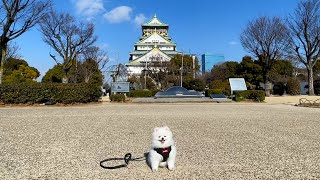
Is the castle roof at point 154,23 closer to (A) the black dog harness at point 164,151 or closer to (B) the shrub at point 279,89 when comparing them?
(B) the shrub at point 279,89

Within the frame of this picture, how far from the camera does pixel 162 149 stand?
12.2 feet

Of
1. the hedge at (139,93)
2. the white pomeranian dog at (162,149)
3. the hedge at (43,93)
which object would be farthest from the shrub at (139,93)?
the white pomeranian dog at (162,149)

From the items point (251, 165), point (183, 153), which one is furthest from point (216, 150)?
point (251, 165)

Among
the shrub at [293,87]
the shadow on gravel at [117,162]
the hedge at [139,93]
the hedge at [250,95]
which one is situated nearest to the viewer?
the shadow on gravel at [117,162]

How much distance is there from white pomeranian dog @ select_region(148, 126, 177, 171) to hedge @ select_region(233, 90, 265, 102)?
17.3 metres

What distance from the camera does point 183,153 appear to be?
4.87 meters

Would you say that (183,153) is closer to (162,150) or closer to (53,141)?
(162,150)

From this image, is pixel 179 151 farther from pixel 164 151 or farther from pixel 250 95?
pixel 250 95

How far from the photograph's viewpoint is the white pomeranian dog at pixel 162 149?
12.1 feet

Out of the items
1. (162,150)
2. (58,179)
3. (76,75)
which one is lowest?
(58,179)

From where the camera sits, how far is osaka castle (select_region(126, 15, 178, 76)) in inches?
1845

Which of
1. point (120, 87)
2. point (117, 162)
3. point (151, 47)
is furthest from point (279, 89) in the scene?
point (117, 162)

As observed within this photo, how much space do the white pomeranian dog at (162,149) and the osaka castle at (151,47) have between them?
123 ft

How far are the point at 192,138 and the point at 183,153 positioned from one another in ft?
4.70
